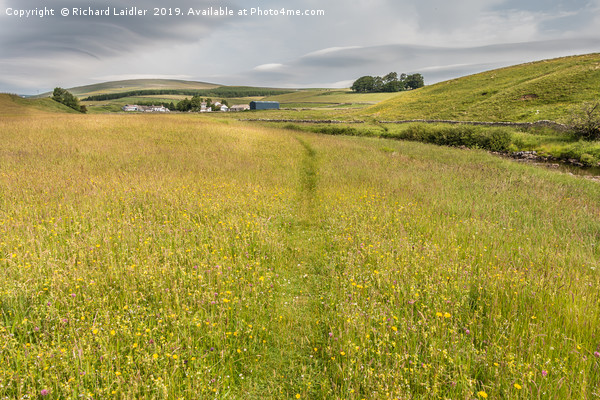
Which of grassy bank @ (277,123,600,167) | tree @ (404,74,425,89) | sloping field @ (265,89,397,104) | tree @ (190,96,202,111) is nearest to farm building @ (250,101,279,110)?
tree @ (190,96,202,111)

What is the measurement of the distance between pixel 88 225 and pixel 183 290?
12.3ft

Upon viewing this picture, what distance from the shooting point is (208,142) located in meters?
18.7

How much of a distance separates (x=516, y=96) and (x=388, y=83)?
418 ft

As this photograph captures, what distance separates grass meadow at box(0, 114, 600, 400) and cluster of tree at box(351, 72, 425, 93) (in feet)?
544

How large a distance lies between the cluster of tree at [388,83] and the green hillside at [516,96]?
9171cm

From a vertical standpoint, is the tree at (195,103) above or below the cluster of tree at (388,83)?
below

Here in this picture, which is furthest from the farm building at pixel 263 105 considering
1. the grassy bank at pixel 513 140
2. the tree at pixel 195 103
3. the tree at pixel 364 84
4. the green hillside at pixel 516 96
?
the grassy bank at pixel 513 140

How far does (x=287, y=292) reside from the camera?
484 cm

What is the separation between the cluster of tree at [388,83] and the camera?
502 ft

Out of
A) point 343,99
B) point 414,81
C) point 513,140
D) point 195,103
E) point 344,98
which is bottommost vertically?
point 513,140

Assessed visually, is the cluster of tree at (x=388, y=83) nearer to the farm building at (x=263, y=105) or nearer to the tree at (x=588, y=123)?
the farm building at (x=263, y=105)

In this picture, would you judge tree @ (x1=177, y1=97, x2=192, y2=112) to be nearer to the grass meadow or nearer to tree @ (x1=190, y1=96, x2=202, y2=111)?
tree @ (x1=190, y1=96, x2=202, y2=111)

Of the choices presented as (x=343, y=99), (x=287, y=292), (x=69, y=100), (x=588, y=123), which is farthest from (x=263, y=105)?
(x=287, y=292)

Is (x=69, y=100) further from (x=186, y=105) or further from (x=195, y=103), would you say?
(x=195, y=103)
